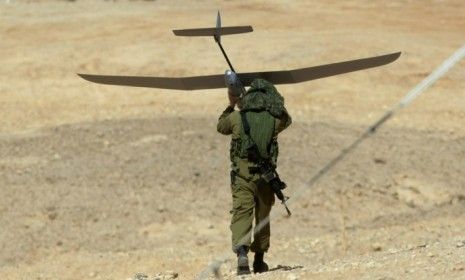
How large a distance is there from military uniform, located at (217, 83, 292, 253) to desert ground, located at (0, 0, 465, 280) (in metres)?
0.45

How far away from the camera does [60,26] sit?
25.6 meters

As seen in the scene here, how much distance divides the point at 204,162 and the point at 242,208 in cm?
689

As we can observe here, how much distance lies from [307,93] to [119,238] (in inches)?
306

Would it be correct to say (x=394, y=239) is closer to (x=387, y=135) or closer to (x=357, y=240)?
(x=357, y=240)

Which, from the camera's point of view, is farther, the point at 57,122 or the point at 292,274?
the point at 57,122

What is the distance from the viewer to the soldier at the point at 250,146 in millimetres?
7133

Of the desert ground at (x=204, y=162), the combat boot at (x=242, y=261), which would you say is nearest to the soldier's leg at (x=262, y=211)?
the combat boot at (x=242, y=261)

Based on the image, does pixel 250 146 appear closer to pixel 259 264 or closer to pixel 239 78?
pixel 239 78

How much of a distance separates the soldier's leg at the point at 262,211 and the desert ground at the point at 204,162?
393 mm

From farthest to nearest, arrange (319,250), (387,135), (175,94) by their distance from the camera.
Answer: (175,94) → (387,135) → (319,250)

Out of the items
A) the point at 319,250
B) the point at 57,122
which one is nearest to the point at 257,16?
the point at 57,122

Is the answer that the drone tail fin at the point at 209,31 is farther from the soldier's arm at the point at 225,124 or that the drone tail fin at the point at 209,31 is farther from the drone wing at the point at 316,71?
the soldier's arm at the point at 225,124

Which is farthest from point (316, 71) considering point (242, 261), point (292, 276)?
point (292, 276)

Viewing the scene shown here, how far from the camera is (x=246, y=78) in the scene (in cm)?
732
